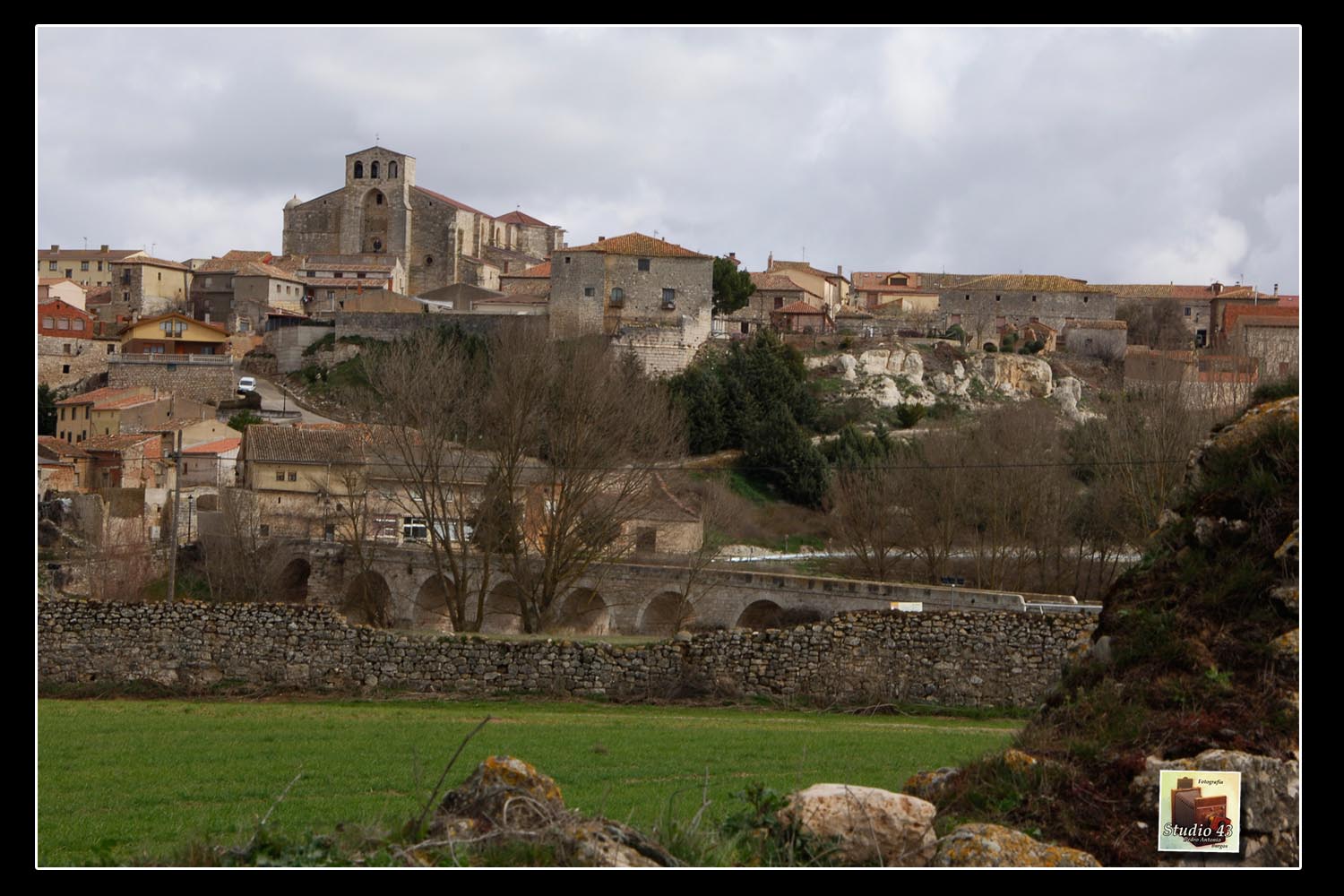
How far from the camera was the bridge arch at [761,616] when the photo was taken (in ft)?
100

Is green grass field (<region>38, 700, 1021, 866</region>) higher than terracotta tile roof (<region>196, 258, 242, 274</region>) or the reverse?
the reverse

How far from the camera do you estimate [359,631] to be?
19703 mm

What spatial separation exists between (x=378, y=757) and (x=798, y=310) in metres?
52.6

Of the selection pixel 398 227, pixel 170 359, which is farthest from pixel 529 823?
pixel 398 227

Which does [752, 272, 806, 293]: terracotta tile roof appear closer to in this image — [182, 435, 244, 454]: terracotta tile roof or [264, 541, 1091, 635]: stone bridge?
[182, 435, 244, 454]: terracotta tile roof

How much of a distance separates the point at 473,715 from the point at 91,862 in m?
8.86

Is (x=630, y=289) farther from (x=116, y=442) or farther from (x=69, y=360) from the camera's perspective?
(x=69, y=360)

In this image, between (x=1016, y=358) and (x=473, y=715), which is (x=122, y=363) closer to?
(x=1016, y=358)

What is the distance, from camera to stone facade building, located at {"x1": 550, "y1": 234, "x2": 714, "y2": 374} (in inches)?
2176

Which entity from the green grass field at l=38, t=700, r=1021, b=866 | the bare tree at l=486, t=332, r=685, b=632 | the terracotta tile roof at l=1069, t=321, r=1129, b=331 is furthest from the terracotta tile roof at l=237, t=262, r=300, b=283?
the green grass field at l=38, t=700, r=1021, b=866

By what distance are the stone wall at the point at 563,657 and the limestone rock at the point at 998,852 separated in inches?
479

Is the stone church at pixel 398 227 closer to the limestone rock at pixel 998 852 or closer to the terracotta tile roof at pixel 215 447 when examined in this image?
the terracotta tile roof at pixel 215 447

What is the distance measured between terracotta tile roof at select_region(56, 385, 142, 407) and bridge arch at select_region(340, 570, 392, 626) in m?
21.7

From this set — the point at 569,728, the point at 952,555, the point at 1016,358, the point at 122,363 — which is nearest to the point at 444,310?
the point at 122,363
